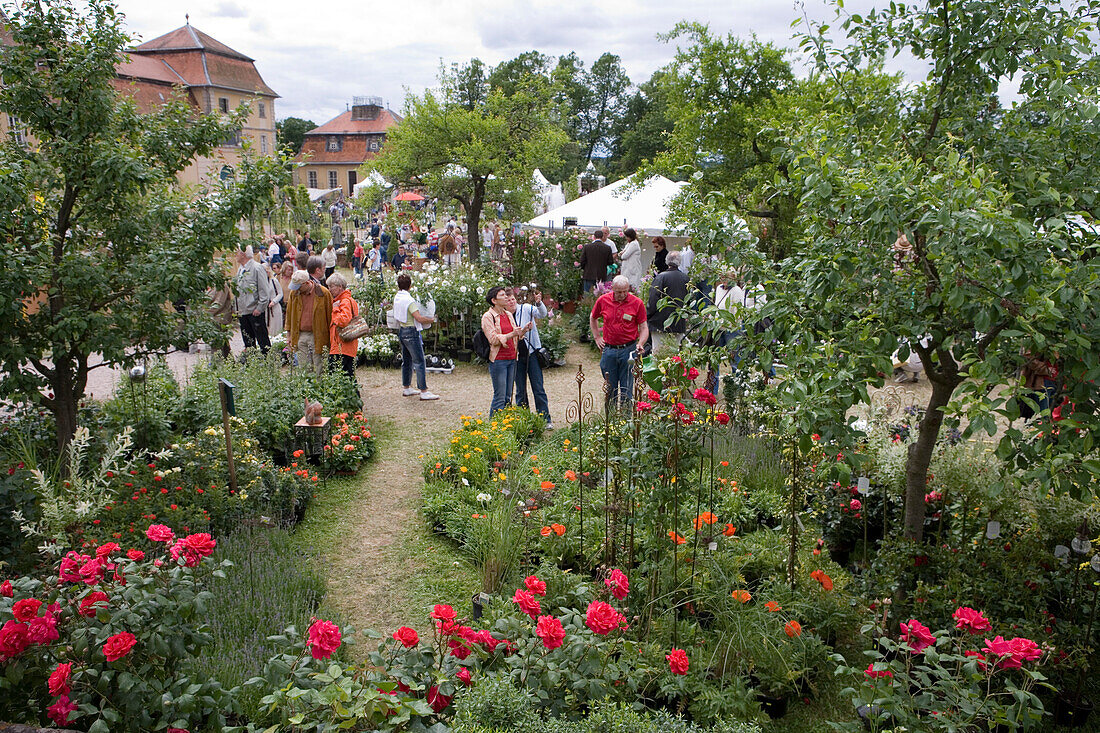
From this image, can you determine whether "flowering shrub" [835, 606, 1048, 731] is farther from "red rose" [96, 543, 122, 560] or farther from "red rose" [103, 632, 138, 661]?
"red rose" [96, 543, 122, 560]

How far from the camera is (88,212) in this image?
501 cm

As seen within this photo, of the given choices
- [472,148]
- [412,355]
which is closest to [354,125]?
[472,148]

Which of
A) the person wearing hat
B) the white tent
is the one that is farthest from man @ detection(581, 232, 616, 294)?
the person wearing hat

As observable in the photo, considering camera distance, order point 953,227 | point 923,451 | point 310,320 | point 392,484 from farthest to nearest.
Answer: point 310,320
point 392,484
point 923,451
point 953,227

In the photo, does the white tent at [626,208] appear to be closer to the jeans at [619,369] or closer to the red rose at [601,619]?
the jeans at [619,369]

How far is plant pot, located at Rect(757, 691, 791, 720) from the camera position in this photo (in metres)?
3.41

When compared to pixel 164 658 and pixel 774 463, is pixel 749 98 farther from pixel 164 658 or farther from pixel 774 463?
pixel 164 658

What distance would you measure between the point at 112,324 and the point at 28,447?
4.16ft

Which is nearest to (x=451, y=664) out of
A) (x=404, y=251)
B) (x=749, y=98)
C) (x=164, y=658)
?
(x=164, y=658)

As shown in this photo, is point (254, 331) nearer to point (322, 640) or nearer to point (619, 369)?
point (619, 369)

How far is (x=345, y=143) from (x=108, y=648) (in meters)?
71.0

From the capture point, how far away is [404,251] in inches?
837

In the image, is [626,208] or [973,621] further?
[626,208]

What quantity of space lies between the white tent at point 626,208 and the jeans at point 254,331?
22.4 feet
